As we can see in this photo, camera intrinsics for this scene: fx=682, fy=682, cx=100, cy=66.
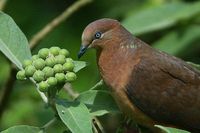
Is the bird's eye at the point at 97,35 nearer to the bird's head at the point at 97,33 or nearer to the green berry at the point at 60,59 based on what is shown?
the bird's head at the point at 97,33

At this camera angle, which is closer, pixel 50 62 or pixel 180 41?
pixel 50 62

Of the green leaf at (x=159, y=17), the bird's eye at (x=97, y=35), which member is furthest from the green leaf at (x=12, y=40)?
the green leaf at (x=159, y=17)

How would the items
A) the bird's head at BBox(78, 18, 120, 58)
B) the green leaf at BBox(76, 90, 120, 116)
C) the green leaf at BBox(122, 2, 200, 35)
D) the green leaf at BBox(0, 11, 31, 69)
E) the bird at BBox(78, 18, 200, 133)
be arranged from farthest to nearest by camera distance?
the green leaf at BBox(122, 2, 200, 35) → the bird's head at BBox(78, 18, 120, 58) → the bird at BBox(78, 18, 200, 133) → the green leaf at BBox(0, 11, 31, 69) → the green leaf at BBox(76, 90, 120, 116)

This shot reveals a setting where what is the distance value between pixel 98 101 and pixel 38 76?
497mm

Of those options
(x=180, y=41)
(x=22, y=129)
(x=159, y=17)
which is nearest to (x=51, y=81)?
(x=22, y=129)

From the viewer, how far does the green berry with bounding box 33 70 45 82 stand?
12.0 feet

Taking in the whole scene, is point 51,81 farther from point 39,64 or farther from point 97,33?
point 97,33

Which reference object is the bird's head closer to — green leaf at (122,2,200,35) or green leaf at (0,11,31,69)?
green leaf at (0,11,31,69)

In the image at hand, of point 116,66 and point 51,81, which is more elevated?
point 51,81

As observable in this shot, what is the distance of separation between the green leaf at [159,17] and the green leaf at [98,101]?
5.29ft

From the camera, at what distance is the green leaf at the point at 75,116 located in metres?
3.57

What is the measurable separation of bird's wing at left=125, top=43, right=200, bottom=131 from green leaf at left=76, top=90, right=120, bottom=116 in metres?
0.24

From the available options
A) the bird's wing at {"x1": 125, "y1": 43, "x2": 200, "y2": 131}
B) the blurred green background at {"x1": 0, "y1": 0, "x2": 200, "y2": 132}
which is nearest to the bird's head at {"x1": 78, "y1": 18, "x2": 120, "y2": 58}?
the bird's wing at {"x1": 125, "y1": 43, "x2": 200, "y2": 131}

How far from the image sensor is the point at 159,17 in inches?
231
